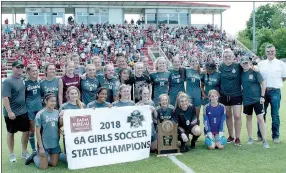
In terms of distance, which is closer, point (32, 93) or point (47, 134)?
point (47, 134)

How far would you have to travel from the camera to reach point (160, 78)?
24.7 ft

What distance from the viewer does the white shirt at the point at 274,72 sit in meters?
7.34

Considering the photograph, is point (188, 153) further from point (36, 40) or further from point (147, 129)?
point (36, 40)

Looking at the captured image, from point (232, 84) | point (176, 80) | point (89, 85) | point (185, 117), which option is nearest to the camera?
point (185, 117)

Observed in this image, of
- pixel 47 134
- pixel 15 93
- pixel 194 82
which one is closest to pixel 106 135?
pixel 47 134

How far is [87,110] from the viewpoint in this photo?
6223 mm

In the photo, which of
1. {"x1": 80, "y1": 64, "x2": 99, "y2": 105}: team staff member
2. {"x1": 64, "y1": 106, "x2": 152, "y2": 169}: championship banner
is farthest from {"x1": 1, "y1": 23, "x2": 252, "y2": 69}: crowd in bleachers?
{"x1": 64, "y1": 106, "x2": 152, "y2": 169}: championship banner

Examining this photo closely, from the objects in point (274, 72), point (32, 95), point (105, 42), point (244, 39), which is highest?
point (244, 39)

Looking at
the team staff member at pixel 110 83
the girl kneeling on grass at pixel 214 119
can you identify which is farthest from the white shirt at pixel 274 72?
the team staff member at pixel 110 83

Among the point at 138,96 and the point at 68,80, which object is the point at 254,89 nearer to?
the point at 138,96

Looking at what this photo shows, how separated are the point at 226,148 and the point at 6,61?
23.5 m

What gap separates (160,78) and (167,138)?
1.37 m

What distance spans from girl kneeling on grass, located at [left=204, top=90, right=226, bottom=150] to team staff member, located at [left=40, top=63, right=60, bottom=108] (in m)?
2.92

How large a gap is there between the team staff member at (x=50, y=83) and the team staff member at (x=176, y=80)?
235 centimetres
